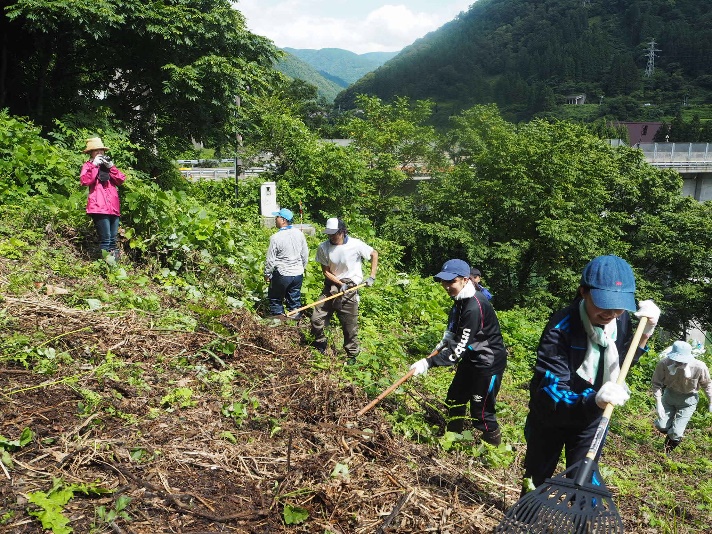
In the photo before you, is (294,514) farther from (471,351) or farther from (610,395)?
(471,351)

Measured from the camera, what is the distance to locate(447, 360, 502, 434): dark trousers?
443 cm

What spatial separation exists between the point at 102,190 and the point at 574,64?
421 ft

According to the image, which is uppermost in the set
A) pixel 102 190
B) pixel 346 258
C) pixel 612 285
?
pixel 102 190

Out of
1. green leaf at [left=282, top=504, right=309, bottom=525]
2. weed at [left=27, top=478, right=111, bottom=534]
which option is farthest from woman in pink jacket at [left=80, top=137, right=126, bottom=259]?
green leaf at [left=282, top=504, right=309, bottom=525]

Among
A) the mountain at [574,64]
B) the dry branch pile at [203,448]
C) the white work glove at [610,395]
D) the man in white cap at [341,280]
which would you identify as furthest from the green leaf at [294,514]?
the mountain at [574,64]

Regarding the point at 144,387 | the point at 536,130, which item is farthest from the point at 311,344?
the point at 536,130

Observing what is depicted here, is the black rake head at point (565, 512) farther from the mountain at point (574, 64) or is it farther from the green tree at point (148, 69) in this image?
the mountain at point (574, 64)

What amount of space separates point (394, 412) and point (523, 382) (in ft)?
12.9

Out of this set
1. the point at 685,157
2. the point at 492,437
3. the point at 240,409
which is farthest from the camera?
the point at 685,157

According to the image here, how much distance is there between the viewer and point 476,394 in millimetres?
4457

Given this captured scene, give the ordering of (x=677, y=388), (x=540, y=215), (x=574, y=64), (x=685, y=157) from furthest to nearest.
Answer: (x=574, y=64) < (x=685, y=157) < (x=540, y=215) < (x=677, y=388)

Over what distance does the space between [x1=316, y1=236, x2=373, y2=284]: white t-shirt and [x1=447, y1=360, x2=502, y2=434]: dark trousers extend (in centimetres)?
213

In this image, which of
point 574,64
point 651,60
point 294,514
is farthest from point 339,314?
point 651,60

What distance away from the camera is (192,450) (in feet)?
11.2
